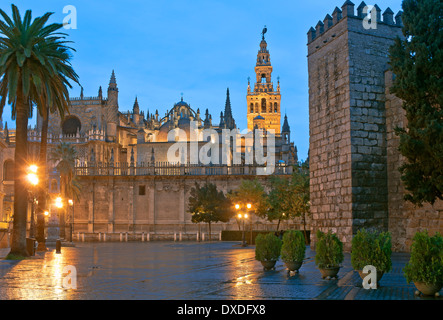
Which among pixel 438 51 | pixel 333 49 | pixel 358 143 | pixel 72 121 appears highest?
pixel 72 121

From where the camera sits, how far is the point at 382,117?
20.2 metres

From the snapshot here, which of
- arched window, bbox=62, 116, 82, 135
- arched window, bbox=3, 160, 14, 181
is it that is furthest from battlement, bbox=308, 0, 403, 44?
arched window, bbox=3, 160, 14, 181

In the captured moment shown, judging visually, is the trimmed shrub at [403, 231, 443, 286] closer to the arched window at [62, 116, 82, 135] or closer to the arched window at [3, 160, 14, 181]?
the arched window at [62, 116, 82, 135]

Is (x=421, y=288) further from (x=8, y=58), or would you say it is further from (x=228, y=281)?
(x=8, y=58)

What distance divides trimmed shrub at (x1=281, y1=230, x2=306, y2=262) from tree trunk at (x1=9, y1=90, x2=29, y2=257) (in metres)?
12.4

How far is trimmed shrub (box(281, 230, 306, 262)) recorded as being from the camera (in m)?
13.1

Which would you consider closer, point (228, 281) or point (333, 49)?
point (228, 281)

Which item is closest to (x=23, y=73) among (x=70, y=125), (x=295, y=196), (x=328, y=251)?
(x=328, y=251)

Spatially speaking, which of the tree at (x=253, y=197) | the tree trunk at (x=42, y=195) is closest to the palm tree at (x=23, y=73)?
the tree trunk at (x=42, y=195)

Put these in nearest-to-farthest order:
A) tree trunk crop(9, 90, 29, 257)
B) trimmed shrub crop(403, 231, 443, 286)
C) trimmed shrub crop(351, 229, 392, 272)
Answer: trimmed shrub crop(403, 231, 443, 286)
trimmed shrub crop(351, 229, 392, 272)
tree trunk crop(9, 90, 29, 257)

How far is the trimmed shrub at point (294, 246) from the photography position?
43.0 feet
